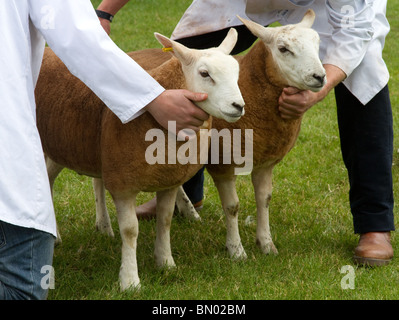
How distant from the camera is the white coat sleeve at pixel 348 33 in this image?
3.35 m

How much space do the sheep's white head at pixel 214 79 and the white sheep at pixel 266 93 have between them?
0.39m

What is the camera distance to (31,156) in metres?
2.37

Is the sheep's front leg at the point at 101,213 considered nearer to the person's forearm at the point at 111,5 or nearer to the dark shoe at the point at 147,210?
the dark shoe at the point at 147,210

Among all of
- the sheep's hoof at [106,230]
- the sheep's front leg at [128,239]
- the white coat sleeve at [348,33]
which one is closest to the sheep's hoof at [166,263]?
the sheep's front leg at [128,239]

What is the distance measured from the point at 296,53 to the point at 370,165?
1.05 m

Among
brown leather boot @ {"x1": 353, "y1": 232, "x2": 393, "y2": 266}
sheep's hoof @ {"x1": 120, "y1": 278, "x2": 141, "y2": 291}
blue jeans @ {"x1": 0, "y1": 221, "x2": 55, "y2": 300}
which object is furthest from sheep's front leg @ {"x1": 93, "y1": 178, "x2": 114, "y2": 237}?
blue jeans @ {"x1": 0, "y1": 221, "x2": 55, "y2": 300}

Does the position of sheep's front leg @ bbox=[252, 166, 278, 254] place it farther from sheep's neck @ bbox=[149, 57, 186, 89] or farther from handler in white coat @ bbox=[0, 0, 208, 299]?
handler in white coat @ bbox=[0, 0, 208, 299]

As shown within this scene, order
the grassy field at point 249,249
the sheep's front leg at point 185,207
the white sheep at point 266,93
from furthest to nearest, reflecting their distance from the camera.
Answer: the sheep's front leg at point 185,207
the grassy field at point 249,249
the white sheep at point 266,93

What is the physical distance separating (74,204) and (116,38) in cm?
655

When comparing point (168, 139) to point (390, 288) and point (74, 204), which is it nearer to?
point (390, 288)

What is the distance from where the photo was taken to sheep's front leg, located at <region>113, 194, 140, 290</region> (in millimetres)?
3199

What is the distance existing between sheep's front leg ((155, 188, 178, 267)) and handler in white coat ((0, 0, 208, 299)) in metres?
0.98

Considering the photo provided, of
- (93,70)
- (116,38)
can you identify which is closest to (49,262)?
(93,70)

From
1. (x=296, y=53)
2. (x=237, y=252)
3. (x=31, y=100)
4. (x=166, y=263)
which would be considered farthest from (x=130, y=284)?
(x=296, y=53)
